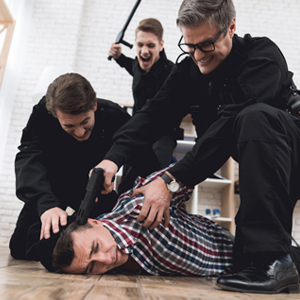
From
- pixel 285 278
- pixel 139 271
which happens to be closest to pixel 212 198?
pixel 139 271

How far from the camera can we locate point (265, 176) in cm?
100

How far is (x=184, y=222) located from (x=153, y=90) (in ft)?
3.79

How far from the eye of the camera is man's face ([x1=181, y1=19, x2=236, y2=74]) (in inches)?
50.8

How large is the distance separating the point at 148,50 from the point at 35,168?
4.12 ft

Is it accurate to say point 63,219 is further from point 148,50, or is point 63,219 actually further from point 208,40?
point 148,50

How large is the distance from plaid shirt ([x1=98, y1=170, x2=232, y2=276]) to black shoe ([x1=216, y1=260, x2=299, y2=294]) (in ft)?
1.44

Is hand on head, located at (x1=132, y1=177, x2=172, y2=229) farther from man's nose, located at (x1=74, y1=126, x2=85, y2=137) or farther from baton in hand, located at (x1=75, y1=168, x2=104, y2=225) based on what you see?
man's nose, located at (x1=74, y1=126, x2=85, y2=137)

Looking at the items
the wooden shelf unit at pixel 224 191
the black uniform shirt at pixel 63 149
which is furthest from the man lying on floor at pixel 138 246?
the wooden shelf unit at pixel 224 191

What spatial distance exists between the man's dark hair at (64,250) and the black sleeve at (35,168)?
36 centimetres

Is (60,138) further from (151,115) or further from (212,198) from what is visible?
(212,198)

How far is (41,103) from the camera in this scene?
1912 mm

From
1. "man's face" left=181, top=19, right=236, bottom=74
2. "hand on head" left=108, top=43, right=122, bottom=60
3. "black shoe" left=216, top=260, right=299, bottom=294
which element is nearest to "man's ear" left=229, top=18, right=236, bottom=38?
"man's face" left=181, top=19, right=236, bottom=74

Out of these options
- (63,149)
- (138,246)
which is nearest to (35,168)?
(63,149)

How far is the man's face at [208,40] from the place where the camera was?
1289 millimetres
